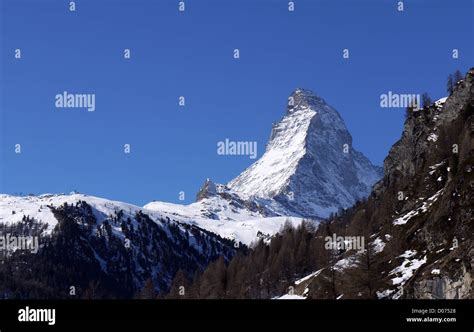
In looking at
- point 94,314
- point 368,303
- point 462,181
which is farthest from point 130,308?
Result: point 462,181

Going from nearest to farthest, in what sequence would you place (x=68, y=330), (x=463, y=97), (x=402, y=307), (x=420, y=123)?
(x=68, y=330) < (x=402, y=307) < (x=463, y=97) < (x=420, y=123)

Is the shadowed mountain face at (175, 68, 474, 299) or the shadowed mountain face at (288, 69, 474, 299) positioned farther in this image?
the shadowed mountain face at (175, 68, 474, 299)

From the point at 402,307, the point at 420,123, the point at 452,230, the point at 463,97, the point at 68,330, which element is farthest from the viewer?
the point at 420,123

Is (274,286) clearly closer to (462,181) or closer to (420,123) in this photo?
(420,123)

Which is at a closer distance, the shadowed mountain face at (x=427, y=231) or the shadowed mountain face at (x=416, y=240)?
the shadowed mountain face at (x=427, y=231)

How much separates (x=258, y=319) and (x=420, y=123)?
176 meters

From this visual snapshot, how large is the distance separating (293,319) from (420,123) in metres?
176

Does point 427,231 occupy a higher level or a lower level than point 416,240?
higher

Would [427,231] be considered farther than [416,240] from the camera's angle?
No

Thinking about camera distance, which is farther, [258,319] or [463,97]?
[463,97]

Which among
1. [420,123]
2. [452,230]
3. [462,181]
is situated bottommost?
[452,230]

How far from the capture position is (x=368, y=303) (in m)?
25.1

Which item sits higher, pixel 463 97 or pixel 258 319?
pixel 463 97

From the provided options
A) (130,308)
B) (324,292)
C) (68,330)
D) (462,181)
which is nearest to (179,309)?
(130,308)
